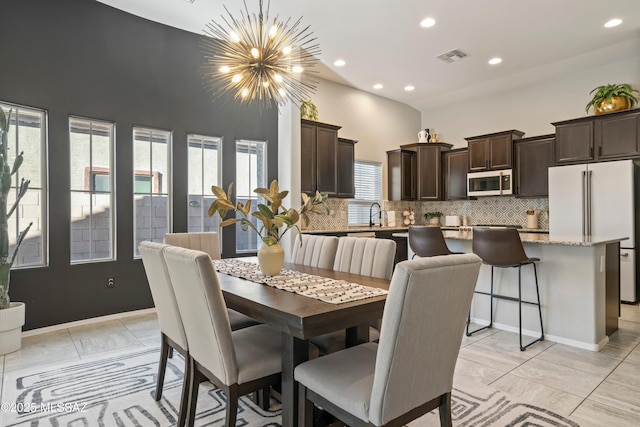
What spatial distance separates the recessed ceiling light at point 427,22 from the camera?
411 cm

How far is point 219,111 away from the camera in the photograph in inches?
191

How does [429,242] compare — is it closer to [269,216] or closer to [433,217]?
[269,216]

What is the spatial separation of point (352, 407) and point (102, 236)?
12.3ft

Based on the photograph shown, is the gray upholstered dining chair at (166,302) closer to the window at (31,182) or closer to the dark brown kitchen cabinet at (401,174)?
the window at (31,182)

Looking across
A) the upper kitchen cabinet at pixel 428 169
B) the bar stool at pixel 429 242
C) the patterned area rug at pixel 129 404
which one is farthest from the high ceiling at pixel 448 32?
the patterned area rug at pixel 129 404

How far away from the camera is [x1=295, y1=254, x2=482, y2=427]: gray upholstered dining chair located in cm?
122

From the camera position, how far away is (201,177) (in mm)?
4770

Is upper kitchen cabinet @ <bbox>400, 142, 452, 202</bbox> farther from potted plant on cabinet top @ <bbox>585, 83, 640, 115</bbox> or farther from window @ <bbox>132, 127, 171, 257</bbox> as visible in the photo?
window @ <bbox>132, 127, 171, 257</bbox>

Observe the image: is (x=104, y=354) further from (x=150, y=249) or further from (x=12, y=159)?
(x=12, y=159)

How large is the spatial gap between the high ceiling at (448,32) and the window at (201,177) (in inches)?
56.3

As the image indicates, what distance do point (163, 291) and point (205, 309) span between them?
0.54 metres

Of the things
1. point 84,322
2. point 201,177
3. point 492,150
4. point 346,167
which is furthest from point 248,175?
point 492,150

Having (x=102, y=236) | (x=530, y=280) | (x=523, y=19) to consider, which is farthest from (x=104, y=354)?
(x=523, y=19)

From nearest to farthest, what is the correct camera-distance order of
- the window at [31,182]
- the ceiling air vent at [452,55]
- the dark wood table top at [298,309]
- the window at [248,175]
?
the dark wood table top at [298,309], the window at [31,182], the ceiling air vent at [452,55], the window at [248,175]
